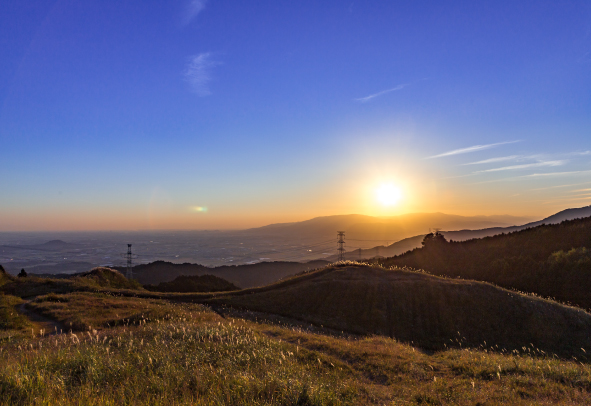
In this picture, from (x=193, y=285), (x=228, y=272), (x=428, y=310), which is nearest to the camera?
(x=428, y=310)

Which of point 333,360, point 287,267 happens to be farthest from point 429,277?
point 287,267

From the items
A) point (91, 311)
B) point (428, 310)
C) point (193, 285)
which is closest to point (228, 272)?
point (193, 285)

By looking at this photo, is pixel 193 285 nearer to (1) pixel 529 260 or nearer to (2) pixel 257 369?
(1) pixel 529 260

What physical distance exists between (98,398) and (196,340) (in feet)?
15.4

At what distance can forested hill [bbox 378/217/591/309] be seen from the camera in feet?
94.8

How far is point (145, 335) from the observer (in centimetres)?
998

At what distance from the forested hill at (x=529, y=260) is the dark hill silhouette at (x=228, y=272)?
61.2 metres

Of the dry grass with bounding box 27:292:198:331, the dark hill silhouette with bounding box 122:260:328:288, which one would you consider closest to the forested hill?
the dry grass with bounding box 27:292:198:331

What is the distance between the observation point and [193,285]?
5781cm

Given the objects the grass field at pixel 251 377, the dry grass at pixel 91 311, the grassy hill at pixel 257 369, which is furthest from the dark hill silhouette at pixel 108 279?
the grass field at pixel 251 377

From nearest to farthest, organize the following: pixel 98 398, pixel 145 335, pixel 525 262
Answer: pixel 98 398
pixel 145 335
pixel 525 262

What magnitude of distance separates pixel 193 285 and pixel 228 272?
61.1m

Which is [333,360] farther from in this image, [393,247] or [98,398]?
[393,247]

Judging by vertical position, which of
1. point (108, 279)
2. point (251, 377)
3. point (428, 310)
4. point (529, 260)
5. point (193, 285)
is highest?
point (251, 377)
